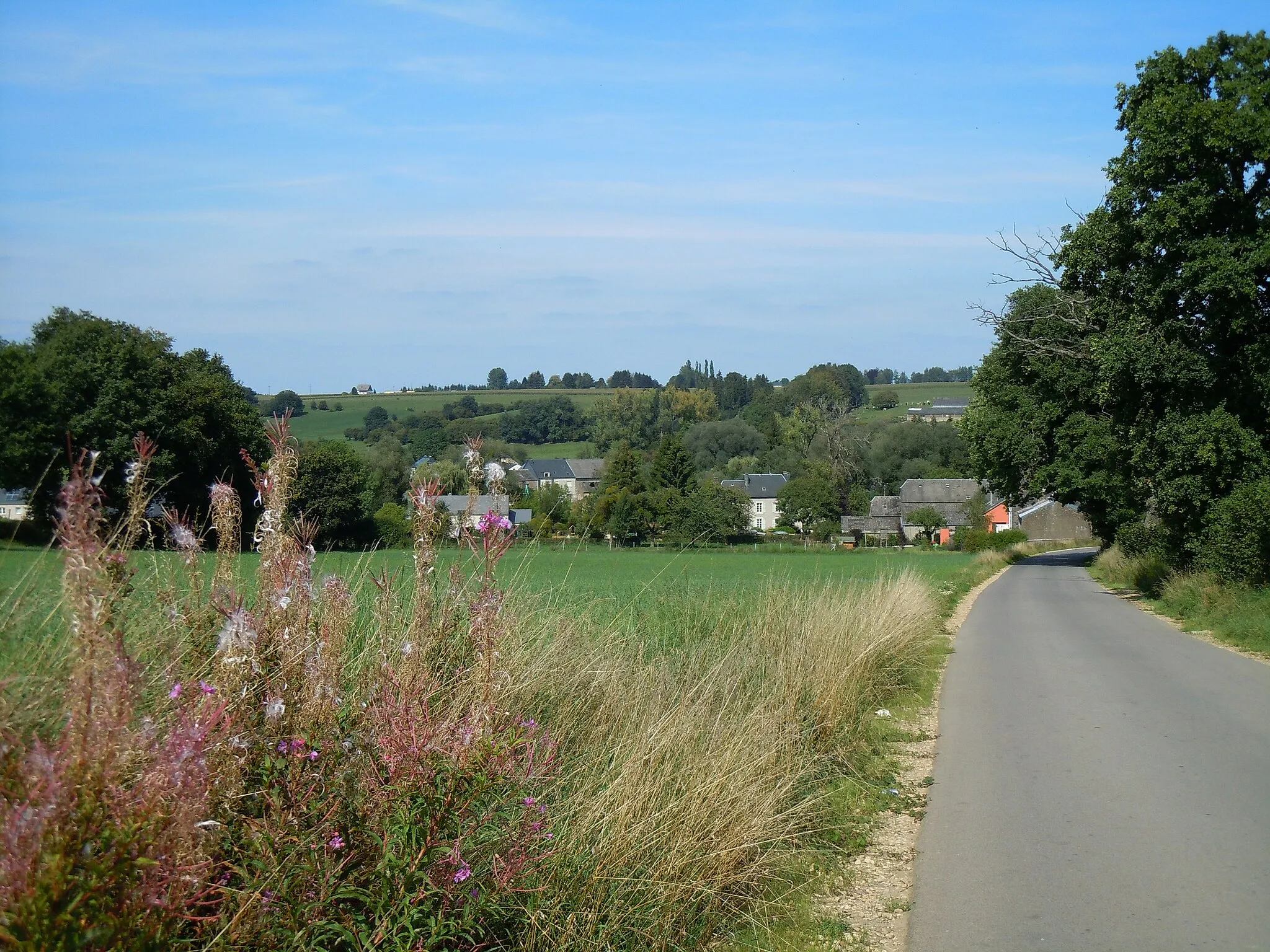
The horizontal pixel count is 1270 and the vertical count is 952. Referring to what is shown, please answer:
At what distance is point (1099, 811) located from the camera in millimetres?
6996

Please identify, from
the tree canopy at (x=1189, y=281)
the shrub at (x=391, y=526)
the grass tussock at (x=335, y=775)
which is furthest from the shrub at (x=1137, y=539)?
the grass tussock at (x=335, y=775)

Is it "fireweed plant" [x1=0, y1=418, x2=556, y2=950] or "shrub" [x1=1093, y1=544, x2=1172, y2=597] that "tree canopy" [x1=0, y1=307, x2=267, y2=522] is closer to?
"fireweed plant" [x1=0, y1=418, x2=556, y2=950]

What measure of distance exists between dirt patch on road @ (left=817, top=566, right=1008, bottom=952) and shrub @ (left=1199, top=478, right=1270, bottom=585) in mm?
13817

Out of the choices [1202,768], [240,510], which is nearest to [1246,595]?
[1202,768]

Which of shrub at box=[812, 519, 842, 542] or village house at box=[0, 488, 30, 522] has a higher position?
village house at box=[0, 488, 30, 522]

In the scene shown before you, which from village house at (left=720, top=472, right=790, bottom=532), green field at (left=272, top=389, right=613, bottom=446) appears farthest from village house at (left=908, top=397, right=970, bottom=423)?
green field at (left=272, top=389, right=613, bottom=446)

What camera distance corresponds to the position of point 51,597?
4.71m

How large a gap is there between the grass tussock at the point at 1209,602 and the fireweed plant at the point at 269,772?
1464 cm

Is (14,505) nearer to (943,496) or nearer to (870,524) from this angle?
(870,524)

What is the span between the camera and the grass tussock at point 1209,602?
52.9ft

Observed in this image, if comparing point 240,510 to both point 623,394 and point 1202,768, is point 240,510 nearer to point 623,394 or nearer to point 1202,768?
point 1202,768

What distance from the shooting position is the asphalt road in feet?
16.7

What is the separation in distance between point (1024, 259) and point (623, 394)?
3756 inches

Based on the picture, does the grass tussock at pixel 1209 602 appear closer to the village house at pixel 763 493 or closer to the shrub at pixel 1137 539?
the shrub at pixel 1137 539
